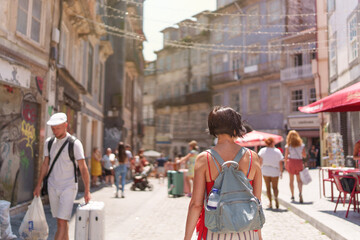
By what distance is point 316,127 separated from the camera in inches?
1135

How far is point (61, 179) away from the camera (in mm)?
4629

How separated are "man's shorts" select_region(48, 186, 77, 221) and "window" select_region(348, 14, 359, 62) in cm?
1230

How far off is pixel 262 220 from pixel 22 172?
7815 millimetres

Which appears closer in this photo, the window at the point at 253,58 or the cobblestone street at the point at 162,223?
the cobblestone street at the point at 162,223

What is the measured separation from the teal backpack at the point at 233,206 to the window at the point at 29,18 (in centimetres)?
777

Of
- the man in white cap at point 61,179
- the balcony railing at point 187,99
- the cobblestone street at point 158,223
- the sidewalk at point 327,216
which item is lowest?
the cobblestone street at point 158,223

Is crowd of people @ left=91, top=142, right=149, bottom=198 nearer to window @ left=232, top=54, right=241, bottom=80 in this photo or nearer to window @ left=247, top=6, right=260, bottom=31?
window @ left=232, top=54, right=241, bottom=80

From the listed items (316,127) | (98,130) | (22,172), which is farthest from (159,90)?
(22,172)

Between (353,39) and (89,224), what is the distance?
43.3 feet

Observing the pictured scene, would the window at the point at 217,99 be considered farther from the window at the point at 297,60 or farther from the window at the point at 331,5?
the window at the point at 331,5

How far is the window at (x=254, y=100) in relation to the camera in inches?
1308

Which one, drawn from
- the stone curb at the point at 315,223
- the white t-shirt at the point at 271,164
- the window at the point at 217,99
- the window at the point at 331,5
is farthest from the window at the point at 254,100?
the white t-shirt at the point at 271,164

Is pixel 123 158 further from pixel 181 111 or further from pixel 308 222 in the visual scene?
pixel 181 111

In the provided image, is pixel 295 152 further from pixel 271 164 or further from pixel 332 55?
pixel 332 55
